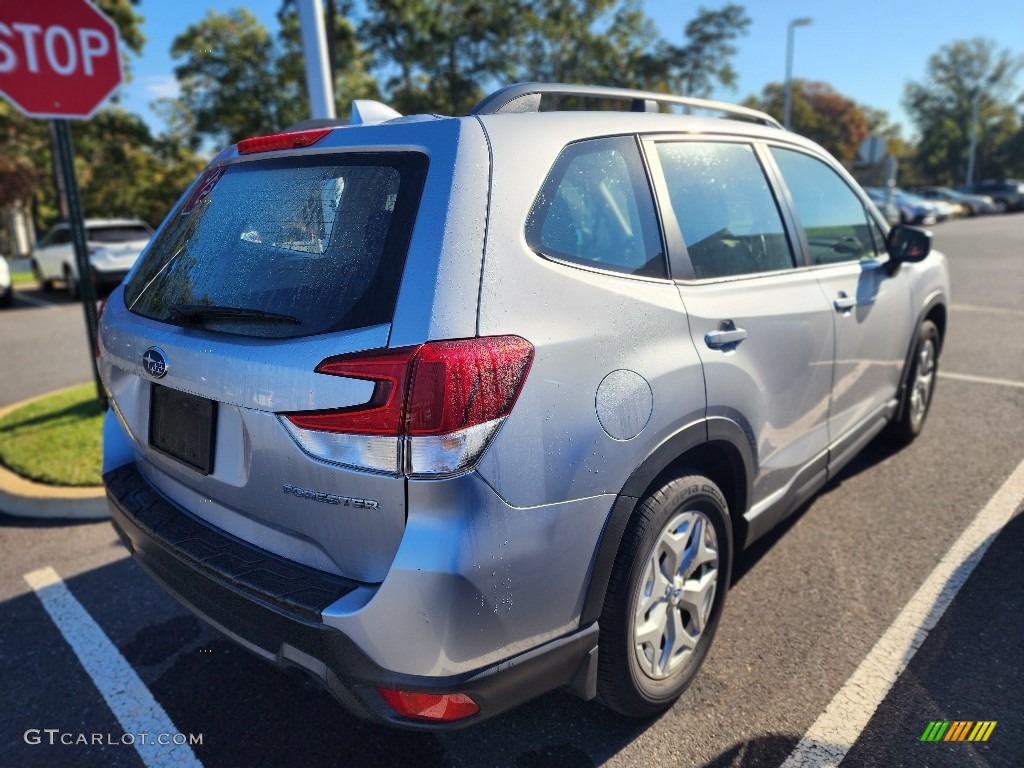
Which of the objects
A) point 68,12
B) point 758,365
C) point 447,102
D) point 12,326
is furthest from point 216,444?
point 447,102

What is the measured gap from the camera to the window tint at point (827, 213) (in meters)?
3.16

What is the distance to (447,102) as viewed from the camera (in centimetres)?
2805

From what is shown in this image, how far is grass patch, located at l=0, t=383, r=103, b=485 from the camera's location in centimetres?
439

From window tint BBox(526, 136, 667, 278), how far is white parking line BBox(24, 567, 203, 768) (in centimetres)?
191

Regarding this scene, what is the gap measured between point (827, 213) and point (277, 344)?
272 cm

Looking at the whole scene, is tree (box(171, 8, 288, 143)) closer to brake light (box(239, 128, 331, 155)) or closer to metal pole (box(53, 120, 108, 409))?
metal pole (box(53, 120, 108, 409))

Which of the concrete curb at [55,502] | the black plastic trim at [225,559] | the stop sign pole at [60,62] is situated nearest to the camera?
the black plastic trim at [225,559]

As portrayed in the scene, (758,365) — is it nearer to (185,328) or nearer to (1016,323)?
(185,328)

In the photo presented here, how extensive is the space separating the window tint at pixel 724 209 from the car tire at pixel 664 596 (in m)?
0.78

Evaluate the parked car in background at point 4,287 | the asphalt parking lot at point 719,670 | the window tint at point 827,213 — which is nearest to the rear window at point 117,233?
the parked car in background at point 4,287

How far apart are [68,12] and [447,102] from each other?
81.7ft

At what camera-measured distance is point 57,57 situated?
15.4ft

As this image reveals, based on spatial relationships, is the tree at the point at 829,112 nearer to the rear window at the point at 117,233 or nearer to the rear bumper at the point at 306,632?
the rear window at the point at 117,233

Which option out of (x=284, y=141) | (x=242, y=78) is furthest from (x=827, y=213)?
(x=242, y=78)
